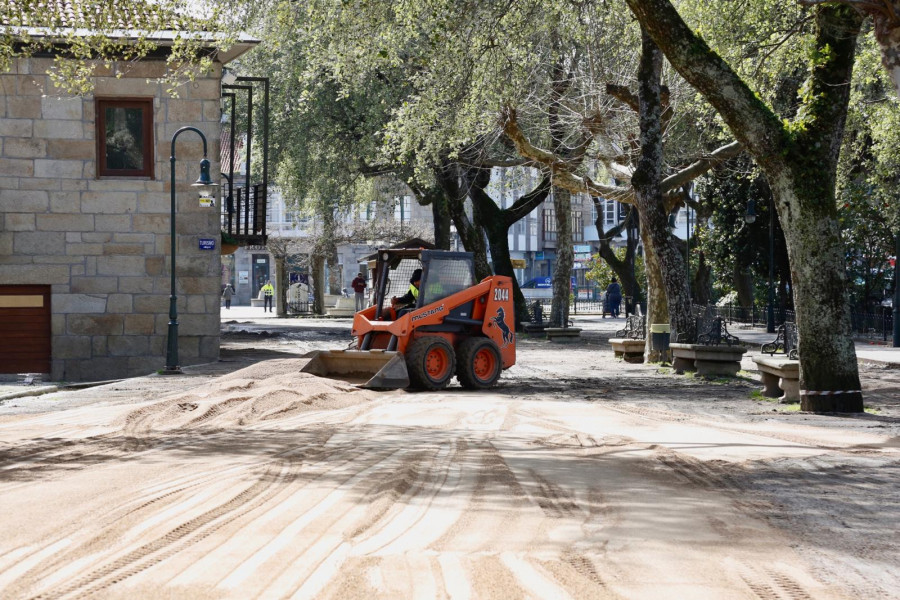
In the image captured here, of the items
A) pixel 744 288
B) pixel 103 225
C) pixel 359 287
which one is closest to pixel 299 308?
pixel 359 287

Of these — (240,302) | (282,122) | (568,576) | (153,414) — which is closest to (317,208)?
(282,122)

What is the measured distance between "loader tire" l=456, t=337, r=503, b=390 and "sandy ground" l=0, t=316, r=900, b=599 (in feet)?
10.6

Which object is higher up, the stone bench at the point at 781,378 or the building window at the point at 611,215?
the building window at the point at 611,215

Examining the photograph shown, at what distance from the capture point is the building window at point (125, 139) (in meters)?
21.9

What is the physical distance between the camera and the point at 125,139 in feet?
72.3

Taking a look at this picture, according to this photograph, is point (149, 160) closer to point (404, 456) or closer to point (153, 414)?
point (153, 414)

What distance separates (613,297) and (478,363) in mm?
37441

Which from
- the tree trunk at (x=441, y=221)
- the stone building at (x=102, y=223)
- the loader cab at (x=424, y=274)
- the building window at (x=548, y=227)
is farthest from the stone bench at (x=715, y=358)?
the building window at (x=548, y=227)

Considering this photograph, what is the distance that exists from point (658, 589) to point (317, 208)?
108 ft

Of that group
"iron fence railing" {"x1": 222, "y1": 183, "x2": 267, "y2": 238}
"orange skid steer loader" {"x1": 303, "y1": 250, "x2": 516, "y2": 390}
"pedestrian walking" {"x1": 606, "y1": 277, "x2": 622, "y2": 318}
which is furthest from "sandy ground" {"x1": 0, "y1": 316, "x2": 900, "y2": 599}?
"pedestrian walking" {"x1": 606, "y1": 277, "x2": 622, "y2": 318}

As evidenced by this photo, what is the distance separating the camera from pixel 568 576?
532cm

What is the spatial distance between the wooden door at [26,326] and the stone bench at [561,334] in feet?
50.1

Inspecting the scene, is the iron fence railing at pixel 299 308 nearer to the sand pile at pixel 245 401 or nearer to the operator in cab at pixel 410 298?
the operator in cab at pixel 410 298

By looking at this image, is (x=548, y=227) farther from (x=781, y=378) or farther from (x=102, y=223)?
(x=781, y=378)
